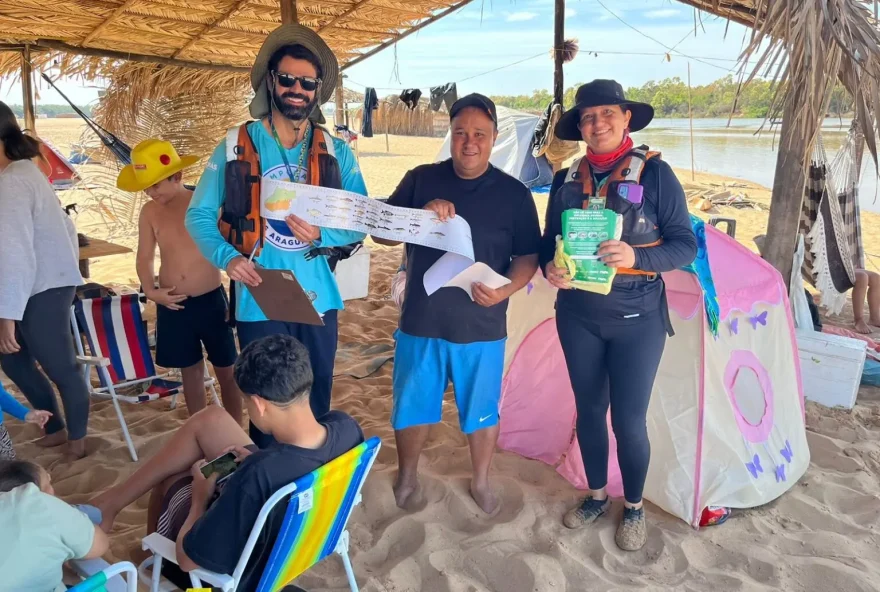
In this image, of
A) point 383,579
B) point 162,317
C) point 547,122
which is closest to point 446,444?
point 383,579

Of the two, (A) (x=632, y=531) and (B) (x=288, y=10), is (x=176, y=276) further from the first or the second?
(A) (x=632, y=531)

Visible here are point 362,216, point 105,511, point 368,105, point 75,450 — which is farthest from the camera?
point 368,105

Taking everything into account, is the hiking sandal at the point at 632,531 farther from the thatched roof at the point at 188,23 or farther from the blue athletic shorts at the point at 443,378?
the thatched roof at the point at 188,23

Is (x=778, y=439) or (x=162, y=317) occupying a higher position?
(x=162, y=317)

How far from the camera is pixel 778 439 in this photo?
3053 mm

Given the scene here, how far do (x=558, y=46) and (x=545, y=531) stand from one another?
5.74 m

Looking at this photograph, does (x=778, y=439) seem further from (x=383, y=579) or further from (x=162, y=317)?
(x=162, y=317)

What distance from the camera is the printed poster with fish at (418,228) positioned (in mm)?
2316

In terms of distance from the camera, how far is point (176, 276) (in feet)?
10.4

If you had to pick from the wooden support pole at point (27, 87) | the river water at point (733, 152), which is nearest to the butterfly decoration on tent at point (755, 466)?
the wooden support pole at point (27, 87)

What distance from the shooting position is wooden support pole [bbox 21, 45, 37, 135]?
607cm

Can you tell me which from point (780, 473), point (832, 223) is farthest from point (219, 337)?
point (832, 223)

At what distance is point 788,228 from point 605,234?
211 centimetres

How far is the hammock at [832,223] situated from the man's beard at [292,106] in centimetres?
402
